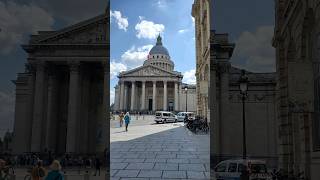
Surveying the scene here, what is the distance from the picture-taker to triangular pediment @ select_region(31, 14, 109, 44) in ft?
38.5

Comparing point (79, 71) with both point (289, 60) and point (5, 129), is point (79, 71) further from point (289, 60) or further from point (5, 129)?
point (289, 60)

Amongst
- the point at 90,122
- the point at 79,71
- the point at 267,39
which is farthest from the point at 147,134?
the point at 267,39

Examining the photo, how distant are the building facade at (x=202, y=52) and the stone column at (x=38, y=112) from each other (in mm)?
4645

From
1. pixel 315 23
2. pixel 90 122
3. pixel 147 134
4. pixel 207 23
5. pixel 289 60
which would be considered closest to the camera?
pixel 315 23

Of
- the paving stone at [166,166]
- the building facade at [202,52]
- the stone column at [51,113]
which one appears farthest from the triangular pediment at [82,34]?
the paving stone at [166,166]

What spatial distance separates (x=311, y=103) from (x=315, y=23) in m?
1.46

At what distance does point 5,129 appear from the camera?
1175 cm

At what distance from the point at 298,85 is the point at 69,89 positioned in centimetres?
755

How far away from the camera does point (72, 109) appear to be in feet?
42.1

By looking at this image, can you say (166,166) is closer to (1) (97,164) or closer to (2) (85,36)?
(1) (97,164)

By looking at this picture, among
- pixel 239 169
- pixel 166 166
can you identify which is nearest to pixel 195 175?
pixel 166 166

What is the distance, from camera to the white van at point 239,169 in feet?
25.8

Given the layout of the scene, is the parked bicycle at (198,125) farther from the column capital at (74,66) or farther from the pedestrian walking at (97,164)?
the column capital at (74,66)

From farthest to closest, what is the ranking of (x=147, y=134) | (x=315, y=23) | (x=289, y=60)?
(x=147, y=134) → (x=289, y=60) → (x=315, y=23)
